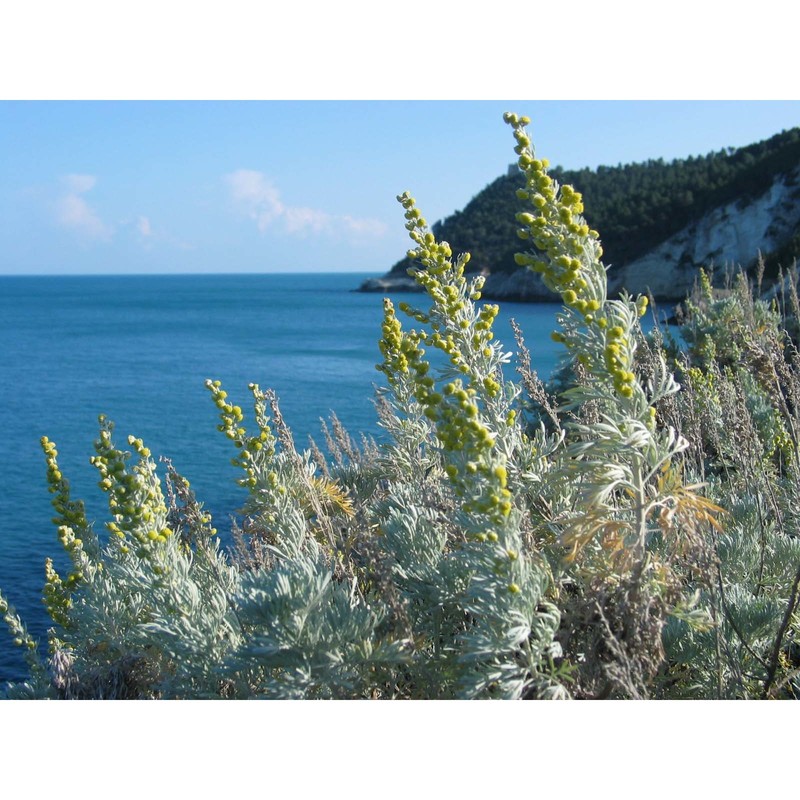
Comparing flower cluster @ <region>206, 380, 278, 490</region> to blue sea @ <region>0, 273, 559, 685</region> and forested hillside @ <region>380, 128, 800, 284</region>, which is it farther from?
forested hillside @ <region>380, 128, 800, 284</region>

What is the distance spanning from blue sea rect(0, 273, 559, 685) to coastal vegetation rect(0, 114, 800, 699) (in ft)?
1.20

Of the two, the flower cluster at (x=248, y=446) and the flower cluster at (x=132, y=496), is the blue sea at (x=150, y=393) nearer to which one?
the flower cluster at (x=248, y=446)

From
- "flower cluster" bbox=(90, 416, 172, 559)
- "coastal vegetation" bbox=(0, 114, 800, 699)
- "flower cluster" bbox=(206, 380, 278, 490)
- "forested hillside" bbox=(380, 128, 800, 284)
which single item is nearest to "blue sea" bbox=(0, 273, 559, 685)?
"coastal vegetation" bbox=(0, 114, 800, 699)

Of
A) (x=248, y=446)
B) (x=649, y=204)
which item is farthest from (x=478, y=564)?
(x=649, y=204)

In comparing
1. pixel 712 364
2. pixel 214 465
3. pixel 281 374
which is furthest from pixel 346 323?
pixel 712 364

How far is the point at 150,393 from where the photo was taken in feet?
82.1

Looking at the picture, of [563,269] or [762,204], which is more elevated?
[762,204]

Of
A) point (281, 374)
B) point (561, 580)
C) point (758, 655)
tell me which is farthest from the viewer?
point (281, 374)

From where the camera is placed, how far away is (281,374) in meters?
29.5

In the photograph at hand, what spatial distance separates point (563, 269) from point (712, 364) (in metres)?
2.77

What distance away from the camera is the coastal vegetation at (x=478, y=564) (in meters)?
2.02

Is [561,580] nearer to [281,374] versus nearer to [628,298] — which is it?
[628,298]

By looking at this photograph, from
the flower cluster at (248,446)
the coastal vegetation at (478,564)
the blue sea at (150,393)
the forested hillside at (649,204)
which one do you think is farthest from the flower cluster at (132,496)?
the forested hillside at (649,204)

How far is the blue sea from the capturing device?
510 inches
